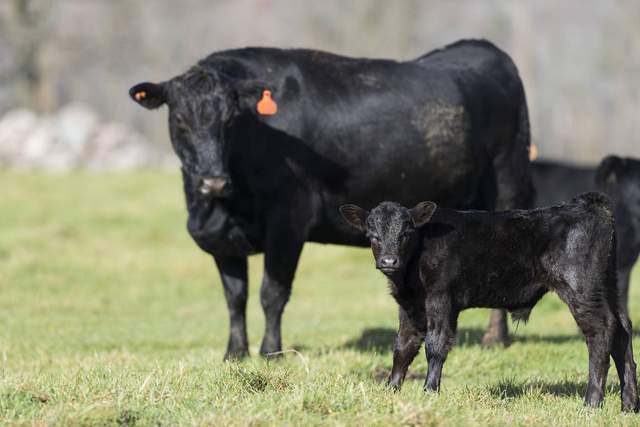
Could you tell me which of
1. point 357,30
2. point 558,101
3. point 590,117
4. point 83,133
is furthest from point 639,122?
point 83,133

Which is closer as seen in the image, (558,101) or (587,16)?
(558,101)

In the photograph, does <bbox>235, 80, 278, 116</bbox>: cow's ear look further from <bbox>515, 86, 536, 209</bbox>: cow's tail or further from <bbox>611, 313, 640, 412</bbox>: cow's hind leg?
<bbox>611, 313, 640, 412</bbox>: cow's hind leg

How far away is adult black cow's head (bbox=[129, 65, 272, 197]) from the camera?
848cm

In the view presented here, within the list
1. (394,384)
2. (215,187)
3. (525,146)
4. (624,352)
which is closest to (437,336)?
(394,384)

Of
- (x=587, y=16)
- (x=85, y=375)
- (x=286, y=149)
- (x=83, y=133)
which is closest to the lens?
(x=85, y=375)

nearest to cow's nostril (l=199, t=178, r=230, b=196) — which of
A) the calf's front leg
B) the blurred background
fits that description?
the calf's front leg

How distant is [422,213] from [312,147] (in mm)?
3124

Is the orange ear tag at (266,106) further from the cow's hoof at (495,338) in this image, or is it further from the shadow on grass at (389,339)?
the cow's hoof at (495,338)

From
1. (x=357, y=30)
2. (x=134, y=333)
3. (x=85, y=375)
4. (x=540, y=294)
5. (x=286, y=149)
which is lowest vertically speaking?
(x=134, y=333)

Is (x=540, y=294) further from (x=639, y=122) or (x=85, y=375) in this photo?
(x=639, y=122)

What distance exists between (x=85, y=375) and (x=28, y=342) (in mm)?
4625

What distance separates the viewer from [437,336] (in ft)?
21.0

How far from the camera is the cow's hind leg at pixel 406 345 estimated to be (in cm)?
661

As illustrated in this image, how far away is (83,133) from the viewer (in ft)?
130
